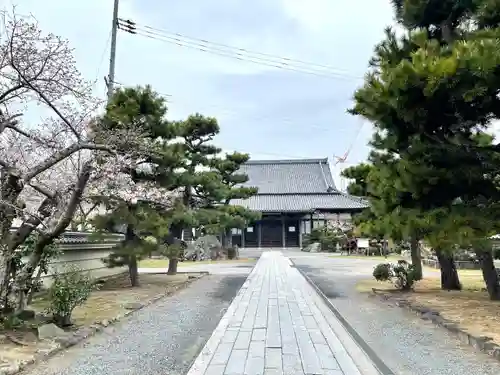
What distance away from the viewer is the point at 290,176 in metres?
47.8

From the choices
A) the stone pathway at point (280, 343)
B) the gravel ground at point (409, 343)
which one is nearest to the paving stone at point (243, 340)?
the stone pathway at point (280, 343)

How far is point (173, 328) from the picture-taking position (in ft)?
23.9

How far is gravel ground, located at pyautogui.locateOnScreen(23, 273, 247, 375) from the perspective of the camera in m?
5.02

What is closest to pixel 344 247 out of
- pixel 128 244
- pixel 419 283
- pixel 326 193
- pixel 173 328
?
pixel 326 193

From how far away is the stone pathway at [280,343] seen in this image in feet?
16.3

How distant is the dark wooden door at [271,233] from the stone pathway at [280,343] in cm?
3236

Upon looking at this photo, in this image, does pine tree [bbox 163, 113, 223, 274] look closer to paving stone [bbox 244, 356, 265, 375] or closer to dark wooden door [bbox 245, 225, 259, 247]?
paving stone [bbox 244, 356, 265, 375]

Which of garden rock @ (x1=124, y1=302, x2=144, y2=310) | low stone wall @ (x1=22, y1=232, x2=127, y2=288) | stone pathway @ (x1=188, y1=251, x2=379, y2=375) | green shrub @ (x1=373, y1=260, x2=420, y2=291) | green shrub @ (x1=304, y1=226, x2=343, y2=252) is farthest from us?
green shrub @ (x1=304, y1=226, x2=343, y2=252)

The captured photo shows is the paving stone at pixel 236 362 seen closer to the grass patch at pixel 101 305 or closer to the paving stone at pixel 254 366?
the paving stone at pixel 254 366

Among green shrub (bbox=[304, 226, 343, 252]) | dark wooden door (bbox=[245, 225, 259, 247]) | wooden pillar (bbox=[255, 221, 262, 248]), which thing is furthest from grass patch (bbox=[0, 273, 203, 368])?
dark wooden door (bbox=[245, 225, 259, 247])

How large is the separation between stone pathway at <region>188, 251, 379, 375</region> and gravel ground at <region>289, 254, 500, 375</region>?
307 millimetres

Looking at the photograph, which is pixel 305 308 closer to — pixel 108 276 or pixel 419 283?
Answer: pixel 419 283

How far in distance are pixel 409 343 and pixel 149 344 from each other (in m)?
3.40

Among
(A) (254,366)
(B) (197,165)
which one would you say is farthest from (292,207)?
(A) (254,366)
